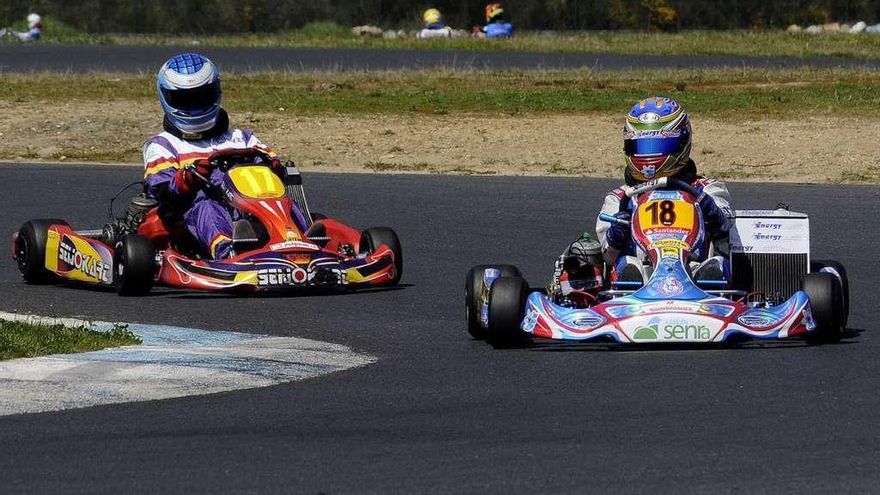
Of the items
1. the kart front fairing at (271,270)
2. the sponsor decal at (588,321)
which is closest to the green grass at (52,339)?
the kart front fairing at (271,270)

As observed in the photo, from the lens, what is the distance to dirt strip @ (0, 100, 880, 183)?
20703 mm

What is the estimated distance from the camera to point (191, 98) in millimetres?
12375

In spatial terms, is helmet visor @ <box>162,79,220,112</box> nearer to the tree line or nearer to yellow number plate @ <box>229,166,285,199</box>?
yellow number plate @ <box>229,166,285,199</box>

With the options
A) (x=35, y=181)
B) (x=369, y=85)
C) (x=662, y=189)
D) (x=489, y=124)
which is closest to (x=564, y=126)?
(x=489, y=124)

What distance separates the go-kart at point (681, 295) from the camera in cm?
857

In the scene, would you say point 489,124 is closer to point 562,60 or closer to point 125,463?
point 562,60

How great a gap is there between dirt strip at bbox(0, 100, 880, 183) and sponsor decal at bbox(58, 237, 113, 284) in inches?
356

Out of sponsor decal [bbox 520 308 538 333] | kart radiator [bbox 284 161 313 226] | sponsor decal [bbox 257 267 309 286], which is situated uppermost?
sponsor decal [bbox 520 308 538 333]

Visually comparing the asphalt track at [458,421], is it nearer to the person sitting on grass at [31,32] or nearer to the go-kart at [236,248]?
the go-kart at [236,248]

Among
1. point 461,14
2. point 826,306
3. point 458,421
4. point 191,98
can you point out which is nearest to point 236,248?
point 191,98

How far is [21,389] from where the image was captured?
24.7 feet

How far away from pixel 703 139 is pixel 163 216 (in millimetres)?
11449

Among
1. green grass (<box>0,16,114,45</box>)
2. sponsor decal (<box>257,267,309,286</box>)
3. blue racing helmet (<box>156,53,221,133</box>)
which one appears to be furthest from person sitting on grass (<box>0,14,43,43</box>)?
sponsor decal (<box>257,267,309,286</box>)

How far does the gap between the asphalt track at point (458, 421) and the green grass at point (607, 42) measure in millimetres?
26318
